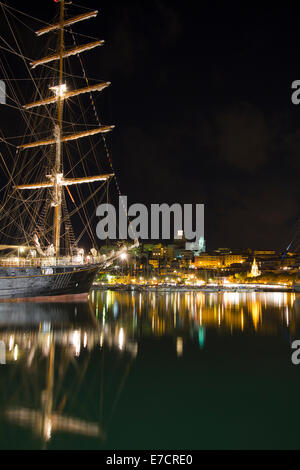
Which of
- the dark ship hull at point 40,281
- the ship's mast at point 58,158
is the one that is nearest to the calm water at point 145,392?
the dark ship hull at point 40,281

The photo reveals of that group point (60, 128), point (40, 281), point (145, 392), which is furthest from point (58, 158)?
point (145, 392)

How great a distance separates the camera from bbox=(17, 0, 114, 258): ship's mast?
3691 centimetres

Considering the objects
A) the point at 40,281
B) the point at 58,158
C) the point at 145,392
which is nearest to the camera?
the point at 145,392

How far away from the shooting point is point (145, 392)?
8.83 m

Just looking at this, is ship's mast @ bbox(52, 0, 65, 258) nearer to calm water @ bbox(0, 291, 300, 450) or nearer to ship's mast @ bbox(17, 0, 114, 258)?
ship's mast @ bbox(17, 0, 114, 258)

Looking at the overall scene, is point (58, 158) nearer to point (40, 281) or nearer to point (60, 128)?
point (60, 128)

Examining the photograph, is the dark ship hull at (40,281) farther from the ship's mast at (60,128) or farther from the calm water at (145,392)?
the calm water at (145,392)

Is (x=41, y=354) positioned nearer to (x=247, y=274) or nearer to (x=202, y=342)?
(x=202, y=342)

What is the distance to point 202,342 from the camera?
15.2 meters

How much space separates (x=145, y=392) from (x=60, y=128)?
3303 centimetres

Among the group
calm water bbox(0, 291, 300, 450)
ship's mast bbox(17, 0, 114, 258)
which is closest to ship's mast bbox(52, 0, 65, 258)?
ship's mast bbox(17, 0, 114, 258)

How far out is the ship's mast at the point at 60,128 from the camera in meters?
36.9
